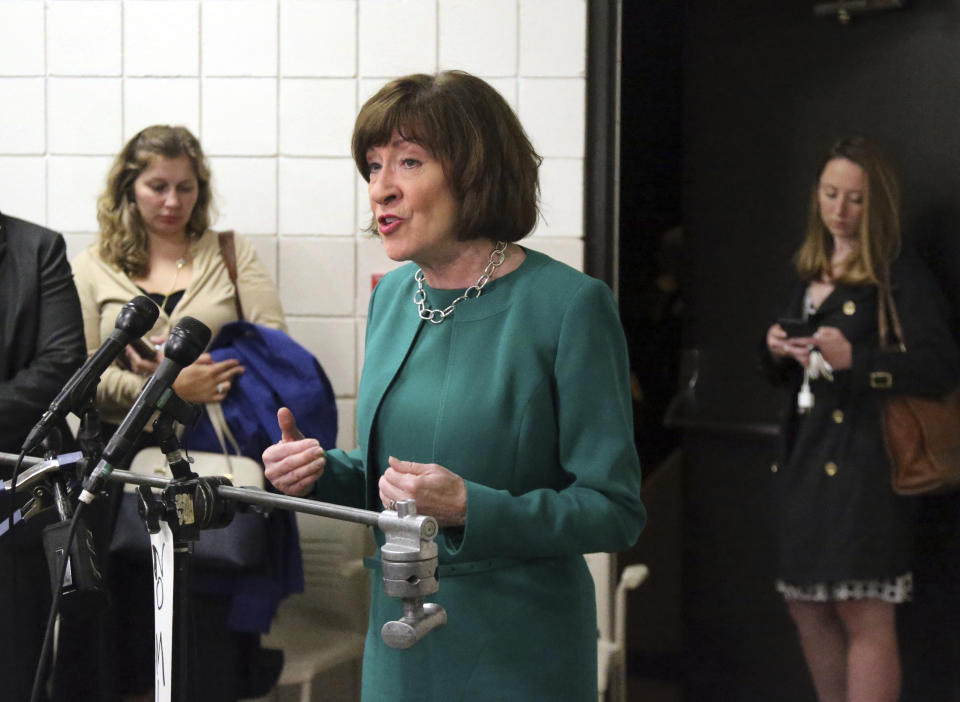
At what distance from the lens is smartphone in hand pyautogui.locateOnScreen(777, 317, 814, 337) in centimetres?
290

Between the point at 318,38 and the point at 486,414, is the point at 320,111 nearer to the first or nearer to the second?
the point at 318,38

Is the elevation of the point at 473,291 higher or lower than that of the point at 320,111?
lower

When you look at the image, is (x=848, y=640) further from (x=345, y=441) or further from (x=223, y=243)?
(x=223, y=243)

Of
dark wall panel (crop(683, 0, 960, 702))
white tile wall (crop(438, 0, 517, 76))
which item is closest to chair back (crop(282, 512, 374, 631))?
dark wall panel (crop(683, 0, 960, 702))

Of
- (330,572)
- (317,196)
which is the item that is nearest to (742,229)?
(317,196)

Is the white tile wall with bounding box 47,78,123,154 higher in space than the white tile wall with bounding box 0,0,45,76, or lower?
lower

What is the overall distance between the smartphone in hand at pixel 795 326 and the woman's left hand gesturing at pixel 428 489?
5.78ft

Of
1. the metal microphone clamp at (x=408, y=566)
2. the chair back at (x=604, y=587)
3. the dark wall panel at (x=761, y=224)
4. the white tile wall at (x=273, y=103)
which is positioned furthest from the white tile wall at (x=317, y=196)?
the metal microphone clamp at (x=408, y=566)

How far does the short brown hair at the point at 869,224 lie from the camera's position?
110 inches

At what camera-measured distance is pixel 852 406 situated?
2830mm

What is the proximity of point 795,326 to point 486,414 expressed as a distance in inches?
65.1

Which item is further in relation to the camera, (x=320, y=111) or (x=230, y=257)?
(x=320, y=111)

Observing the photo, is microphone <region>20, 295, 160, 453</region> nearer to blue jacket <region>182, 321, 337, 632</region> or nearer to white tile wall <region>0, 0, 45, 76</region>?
blue jacket <region>182, 321, 337, 632</region>

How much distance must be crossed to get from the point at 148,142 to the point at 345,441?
0.90 meters
